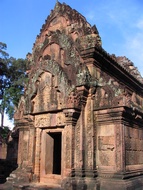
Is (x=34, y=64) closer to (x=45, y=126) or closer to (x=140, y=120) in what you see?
(x=45, y=126)

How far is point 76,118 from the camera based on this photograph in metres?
8.24

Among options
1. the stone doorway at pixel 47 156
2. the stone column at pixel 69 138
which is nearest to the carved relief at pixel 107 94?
the stone column at pixel 69 138

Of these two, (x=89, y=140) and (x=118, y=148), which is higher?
(x=89, y=140)

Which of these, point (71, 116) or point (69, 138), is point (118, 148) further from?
point (71, 116)

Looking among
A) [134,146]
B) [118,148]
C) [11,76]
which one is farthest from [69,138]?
[11,76]

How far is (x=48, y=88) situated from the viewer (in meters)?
9.21

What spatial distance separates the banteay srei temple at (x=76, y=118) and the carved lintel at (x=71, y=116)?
0.11ft

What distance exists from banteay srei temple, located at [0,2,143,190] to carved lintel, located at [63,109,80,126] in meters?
0.03

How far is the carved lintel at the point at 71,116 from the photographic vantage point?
802 cm

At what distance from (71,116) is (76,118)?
0.89 ft

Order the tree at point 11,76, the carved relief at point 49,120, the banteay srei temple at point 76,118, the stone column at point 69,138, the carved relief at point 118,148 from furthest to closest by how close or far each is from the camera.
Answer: the tree at point 11,76 < the carved relief at point 49,120 < the stone column at point 69,138 < the banteay srei temple at point 76,118 < the carved relief at point 118,148

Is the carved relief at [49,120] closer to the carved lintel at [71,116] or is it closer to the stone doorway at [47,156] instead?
the stone doorway at [47,156]

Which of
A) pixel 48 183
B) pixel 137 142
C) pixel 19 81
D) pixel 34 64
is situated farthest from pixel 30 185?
pixel 19 81

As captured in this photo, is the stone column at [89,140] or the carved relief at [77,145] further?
the carved relief at [77,145]
